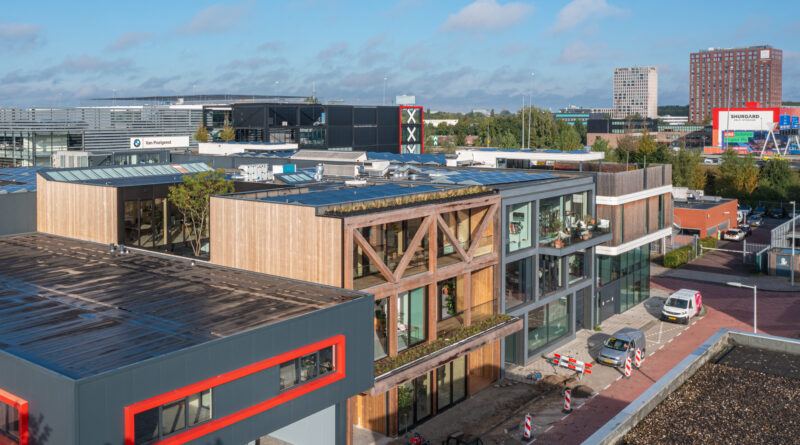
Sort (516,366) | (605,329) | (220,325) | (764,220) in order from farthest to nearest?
(764,220) → (605,329) → (516,366) → (220,325)

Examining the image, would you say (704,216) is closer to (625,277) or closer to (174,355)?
(625,277)

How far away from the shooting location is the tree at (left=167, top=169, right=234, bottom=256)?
32.5 meters

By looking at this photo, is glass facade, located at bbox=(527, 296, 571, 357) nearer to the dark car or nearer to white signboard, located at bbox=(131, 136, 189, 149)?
white signboard, located at bbox=(131, 136, 189, 149)

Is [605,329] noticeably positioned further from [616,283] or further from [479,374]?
[479,374]

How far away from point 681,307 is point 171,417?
33.8 metres

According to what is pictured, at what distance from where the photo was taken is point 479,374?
1299 inches

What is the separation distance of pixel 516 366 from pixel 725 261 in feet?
116

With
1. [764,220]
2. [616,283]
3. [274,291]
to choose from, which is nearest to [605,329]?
[616,283]

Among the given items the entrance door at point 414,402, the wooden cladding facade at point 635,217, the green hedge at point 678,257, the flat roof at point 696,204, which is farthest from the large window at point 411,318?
the flat roof at point 696,204

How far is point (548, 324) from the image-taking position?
37.7 meters

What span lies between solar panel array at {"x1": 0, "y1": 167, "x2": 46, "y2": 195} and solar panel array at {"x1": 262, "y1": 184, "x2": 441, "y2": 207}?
16.0 metres

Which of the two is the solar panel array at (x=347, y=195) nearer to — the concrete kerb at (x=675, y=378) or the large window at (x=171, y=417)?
the large window at (x=171, y=417)

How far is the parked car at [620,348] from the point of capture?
35250mm

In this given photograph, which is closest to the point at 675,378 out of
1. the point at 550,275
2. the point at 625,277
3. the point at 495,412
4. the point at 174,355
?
the point at 495,412
